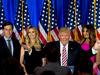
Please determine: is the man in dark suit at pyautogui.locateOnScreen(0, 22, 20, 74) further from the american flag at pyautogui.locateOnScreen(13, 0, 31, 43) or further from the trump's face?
the american flag at pyautogui.locateOnScreen(13, 0, 31, 43)

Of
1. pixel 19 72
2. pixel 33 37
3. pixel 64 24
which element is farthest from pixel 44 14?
pixel 19 72

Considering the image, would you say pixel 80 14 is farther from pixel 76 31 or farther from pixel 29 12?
pixel 29 12

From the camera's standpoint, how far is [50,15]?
5402 mm

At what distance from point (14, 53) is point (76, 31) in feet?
8.17

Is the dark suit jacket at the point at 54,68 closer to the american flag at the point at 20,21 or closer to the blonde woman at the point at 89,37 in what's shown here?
the blonde woman at the point at 89,37

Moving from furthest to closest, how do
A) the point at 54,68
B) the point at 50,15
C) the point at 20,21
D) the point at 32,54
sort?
the point at 50,15 → the point at 20,21 → the point at 32,54 → the point at 54,68

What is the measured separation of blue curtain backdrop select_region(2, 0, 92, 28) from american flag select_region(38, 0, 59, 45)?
17cm

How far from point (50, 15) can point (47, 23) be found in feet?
1.01

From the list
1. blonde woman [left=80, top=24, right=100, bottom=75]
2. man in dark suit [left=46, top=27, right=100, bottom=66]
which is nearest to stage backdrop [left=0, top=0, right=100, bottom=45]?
blonde woman [left=80, top=24, right=100, bottom=75]

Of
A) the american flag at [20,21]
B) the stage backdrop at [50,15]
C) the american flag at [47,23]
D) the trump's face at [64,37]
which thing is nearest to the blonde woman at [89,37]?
the trump's face at [64,37]

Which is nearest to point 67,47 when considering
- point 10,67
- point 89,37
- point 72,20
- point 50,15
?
point 89,37

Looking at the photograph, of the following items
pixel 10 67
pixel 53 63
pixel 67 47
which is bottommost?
pixel 67 47

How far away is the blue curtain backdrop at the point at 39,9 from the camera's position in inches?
208

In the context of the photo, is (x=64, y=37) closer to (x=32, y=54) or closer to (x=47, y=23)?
(x=32, y=54)
